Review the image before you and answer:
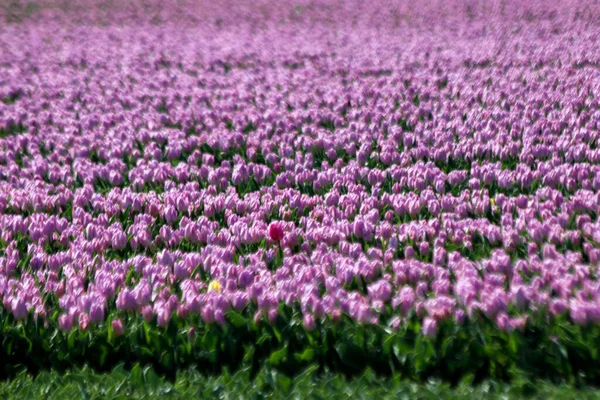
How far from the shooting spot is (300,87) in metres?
8.59

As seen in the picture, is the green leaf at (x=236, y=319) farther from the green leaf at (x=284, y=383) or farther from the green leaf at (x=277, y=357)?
the green leaf at (x=284, y=383)

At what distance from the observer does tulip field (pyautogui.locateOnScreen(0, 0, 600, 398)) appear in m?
3.27

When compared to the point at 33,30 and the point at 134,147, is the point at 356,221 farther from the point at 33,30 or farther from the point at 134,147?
the point at 33,30

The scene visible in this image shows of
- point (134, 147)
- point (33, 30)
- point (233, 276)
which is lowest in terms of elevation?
point (33, 30)

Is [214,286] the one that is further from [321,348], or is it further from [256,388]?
[256,388]

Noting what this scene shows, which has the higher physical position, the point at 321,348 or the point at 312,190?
the point at 321,348

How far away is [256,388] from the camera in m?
2.91

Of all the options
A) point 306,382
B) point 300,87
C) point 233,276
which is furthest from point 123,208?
point 300,87

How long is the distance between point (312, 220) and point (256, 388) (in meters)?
1.70

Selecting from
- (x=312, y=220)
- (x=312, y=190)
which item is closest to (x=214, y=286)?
(x=312, y=220)

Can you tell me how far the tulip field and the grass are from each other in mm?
60

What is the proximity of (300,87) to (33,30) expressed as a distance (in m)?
9.18

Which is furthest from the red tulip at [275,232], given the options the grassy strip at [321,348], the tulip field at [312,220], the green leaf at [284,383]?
the green leaf at [284,383]

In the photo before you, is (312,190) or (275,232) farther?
(312,190)
